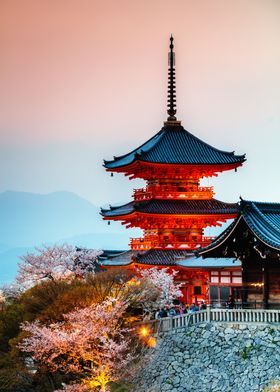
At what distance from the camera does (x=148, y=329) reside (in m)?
40.1

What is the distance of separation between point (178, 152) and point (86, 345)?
2111 centimetres

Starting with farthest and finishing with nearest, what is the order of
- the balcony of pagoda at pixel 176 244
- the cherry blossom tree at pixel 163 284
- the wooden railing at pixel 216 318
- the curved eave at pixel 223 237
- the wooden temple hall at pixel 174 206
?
1. the balcony of pagoda at pixel 176 244
2. the wooden temple hall at pixel 174 206
3. the cherry blossom tree at pixel 163 284
4. the curved eave at pixel 223 237
5. the wooden railing at pixel 216 318

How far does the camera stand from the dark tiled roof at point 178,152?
54656 millimetres

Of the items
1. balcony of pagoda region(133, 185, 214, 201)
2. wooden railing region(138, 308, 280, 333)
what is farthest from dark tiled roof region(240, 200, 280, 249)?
Answer: balcony of pagoda region(133, 185, 214, 201)

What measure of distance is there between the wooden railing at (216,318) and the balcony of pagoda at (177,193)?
52.0 feet

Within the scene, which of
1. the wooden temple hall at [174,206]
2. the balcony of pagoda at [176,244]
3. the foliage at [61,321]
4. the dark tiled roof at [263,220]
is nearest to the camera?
the dark tiled roof at [263,220]

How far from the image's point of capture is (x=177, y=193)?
181 feet

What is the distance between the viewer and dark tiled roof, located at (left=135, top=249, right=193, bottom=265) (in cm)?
5190

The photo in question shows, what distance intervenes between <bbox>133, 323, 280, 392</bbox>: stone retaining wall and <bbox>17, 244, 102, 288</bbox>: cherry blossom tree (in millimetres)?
17414

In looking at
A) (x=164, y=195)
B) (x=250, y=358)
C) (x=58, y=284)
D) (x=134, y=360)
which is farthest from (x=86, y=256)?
(x=250, y=358)

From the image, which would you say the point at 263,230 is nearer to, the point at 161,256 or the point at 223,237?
the point at 223,237

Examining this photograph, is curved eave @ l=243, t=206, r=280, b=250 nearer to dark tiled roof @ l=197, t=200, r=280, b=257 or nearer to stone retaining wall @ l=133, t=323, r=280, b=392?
dark tiled roof @ l=197, t=200, r=280, b=257

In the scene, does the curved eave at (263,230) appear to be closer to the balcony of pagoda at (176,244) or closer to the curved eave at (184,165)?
the balcony of pagoda at (176,244)

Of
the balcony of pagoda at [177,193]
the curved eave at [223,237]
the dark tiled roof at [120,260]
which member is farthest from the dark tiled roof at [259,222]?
the dark tiled roof at [120,260]
